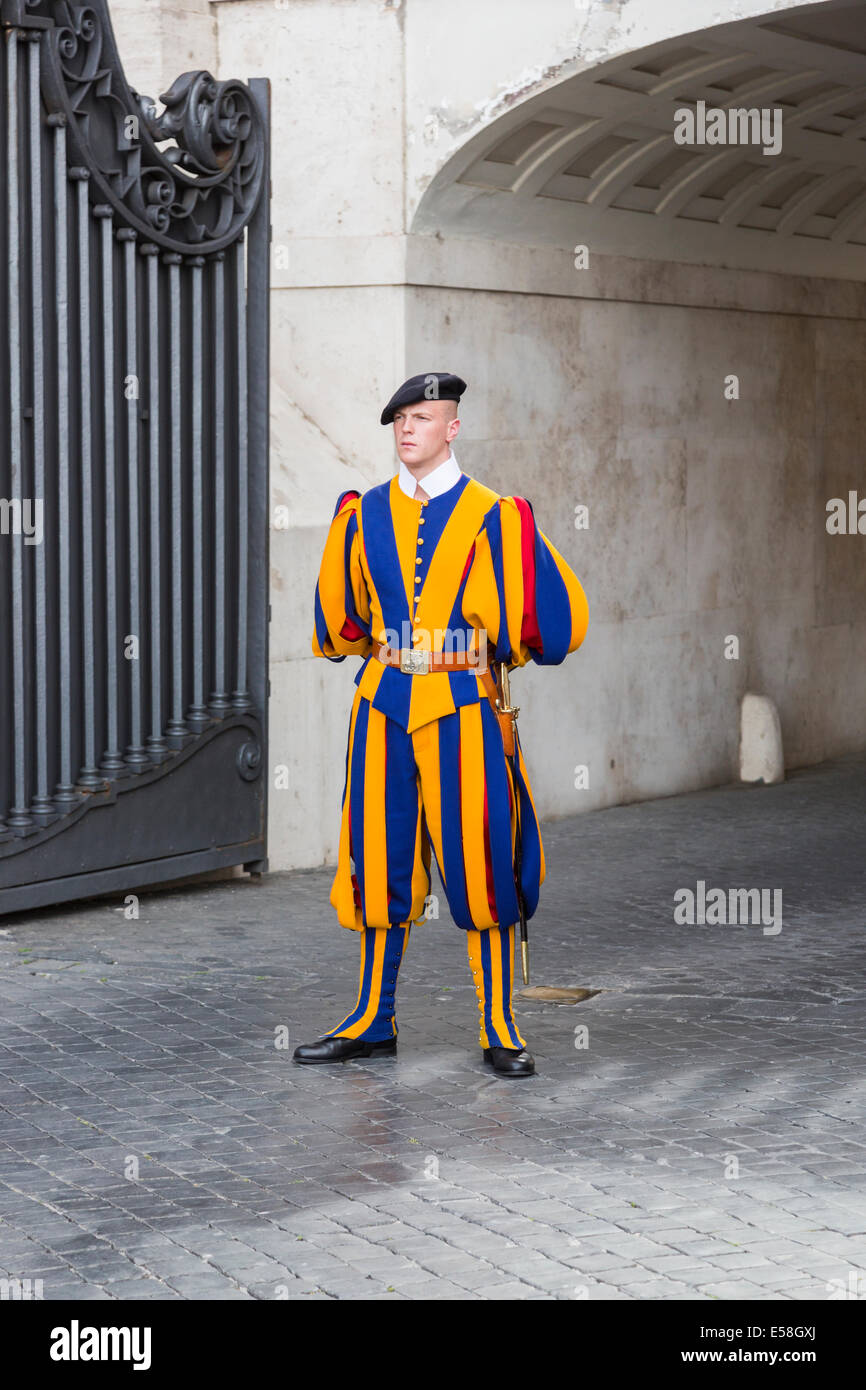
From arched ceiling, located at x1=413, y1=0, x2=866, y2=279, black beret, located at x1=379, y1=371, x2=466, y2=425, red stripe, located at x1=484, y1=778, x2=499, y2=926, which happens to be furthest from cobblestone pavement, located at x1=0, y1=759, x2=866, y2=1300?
arched ceiling, located at x1=413, y1=0, x2=866, y2=279

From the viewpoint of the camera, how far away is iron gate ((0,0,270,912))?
7.68 meters

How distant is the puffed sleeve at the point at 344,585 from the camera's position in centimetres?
589

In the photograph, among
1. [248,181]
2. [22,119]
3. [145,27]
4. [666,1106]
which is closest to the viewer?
[666,1106]

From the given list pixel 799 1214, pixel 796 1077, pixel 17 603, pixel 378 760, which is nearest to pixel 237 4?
pixel 17 603

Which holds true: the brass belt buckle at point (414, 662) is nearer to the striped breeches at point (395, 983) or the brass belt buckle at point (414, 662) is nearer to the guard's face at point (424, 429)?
the guard's face at point (424, 429)

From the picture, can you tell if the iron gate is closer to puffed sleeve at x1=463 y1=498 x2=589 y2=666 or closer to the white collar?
the white collar

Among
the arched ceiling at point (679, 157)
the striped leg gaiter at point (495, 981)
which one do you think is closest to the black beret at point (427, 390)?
the striped leg gaiter at point (495, 981)

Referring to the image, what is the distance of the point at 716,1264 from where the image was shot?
438 centimetres

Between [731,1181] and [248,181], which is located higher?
[248,181]

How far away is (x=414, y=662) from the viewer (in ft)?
18.9

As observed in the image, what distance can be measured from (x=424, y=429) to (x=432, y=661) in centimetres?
63
